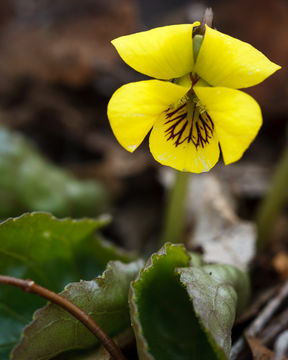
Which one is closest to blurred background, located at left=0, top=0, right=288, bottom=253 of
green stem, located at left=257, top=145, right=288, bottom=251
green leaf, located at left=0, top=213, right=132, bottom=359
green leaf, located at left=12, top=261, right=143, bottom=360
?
green stem, located at left=257, top=145, right=288, bottom=251

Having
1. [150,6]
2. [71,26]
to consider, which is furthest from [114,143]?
[150,6]

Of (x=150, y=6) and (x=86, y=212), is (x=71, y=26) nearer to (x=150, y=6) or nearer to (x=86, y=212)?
(x=150, y=6)

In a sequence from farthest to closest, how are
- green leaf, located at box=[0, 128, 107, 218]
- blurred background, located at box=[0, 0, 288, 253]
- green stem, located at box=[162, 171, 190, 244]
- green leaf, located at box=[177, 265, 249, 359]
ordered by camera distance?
blurred background, located at box=[0, 0, 288, 253], green leaf, located at box=[0, 128, 107, 218], green stem, located at box=[162, 171, 190, 244], green leaf, located at box=[177, 265, 249, 359]

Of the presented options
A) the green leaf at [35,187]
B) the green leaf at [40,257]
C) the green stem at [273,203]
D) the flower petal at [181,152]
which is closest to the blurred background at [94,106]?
the green leaf at [35,187]

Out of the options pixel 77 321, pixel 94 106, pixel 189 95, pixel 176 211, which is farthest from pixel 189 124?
pixel 94 106

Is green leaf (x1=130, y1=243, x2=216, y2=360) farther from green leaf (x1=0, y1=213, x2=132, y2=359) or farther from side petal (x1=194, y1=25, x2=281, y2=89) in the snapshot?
side petal (x1=194, y1=25, x2=281, y2=89)

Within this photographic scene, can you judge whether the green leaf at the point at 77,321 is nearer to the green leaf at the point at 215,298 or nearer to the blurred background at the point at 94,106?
the green leaf at the point at 215,298
